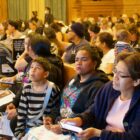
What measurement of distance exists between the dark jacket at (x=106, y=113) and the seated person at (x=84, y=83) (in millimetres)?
212

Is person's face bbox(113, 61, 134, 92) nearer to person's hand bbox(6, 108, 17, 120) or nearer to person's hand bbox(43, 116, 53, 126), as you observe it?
person's hand bbox(43, 116, 53, 126)

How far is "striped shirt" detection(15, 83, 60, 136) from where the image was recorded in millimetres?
3074

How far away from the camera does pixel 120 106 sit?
90.1 inches

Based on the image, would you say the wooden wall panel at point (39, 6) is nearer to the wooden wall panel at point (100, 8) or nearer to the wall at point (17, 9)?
the wall at point (17, 9)

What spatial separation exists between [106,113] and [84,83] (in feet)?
1.64

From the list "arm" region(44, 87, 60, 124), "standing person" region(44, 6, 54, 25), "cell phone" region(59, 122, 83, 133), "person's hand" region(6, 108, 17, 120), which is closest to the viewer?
"cell phone" region(59, 122, 83, 133)

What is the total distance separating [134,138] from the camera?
2100 mm

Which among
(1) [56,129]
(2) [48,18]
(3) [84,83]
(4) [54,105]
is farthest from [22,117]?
(2) [48,18]

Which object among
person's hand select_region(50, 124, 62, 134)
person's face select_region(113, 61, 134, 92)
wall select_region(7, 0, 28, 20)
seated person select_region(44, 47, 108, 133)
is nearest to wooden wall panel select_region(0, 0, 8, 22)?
wall select_region(7, 0, 28, 20)

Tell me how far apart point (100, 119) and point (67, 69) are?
1277mm

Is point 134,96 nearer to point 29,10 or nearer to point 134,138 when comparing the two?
point 134,138

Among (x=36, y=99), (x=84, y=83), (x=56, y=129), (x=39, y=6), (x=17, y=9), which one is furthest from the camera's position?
(x=17, y=9)

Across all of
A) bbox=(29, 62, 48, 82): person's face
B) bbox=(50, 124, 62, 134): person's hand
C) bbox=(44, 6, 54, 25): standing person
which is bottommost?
bbox=(50, 124, 62, 134): person's hand

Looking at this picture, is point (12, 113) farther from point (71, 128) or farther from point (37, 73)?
point (71, 128)
